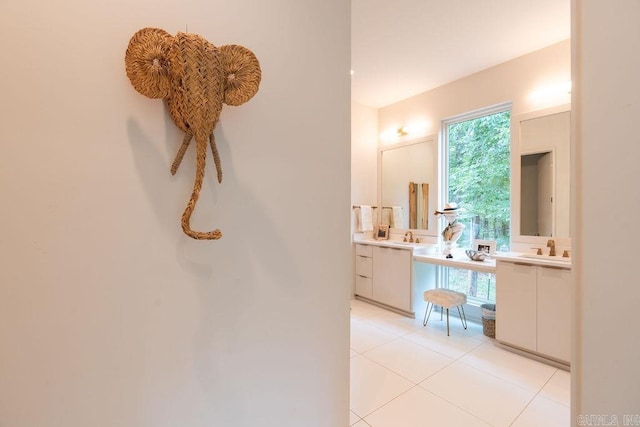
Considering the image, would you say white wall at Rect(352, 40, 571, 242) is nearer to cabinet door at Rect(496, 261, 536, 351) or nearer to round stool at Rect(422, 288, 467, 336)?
cabinet door at Rect(496, 261, 536, 351)

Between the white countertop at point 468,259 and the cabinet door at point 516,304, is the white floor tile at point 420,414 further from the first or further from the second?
the white countertop at point 468,259

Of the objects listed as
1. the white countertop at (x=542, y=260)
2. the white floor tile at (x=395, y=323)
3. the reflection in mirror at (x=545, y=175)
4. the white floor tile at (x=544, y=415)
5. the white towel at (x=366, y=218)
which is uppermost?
the reflection in mirror at (x=545, y=175)

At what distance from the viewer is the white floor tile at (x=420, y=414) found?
1.56 meters

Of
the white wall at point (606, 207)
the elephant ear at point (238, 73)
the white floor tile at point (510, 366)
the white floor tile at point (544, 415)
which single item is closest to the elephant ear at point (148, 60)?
the elephant ear at point (238, 73)

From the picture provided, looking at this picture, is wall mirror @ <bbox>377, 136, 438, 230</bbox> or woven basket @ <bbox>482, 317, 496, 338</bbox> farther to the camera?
wall mirror @ <bbox>377, 136, 438, 230</bbox>

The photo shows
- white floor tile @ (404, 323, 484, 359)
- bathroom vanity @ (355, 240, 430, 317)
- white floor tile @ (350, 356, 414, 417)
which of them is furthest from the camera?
bathroom vanity @ (355, 240, 430, 317)

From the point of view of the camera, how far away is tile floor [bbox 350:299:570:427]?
5.32ft

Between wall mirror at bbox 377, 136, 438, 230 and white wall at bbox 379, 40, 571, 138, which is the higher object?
white wall at bbox 379, 40, 571, 138

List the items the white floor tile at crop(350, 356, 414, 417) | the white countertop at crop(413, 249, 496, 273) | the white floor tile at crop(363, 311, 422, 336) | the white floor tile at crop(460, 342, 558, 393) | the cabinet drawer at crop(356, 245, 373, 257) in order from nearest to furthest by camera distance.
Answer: the white floor tile at crop(350, 356, 414, 417) → the white floor tile at crop(460, 342, 558, 393) → the white countertop at crop(413, 249, 496, 273) → the white floor tile at crop(363, 311, 422, 336) → the cabinet drawer at crop(356, 245, 373, 257)

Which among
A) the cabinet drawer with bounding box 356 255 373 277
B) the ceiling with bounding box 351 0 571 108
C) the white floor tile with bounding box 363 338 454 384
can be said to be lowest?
the white floor tile with bounding box 363 338 454 384

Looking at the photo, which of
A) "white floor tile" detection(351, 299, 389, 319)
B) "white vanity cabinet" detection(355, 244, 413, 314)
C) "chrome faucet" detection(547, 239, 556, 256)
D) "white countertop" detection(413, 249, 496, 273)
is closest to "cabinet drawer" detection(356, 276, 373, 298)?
"white vanity cabinet" detection(355, 244, 413, 314)

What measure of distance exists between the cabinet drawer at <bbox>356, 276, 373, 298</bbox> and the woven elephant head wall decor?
126 inches

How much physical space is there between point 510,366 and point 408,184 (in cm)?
239

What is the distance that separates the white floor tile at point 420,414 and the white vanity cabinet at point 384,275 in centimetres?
148
